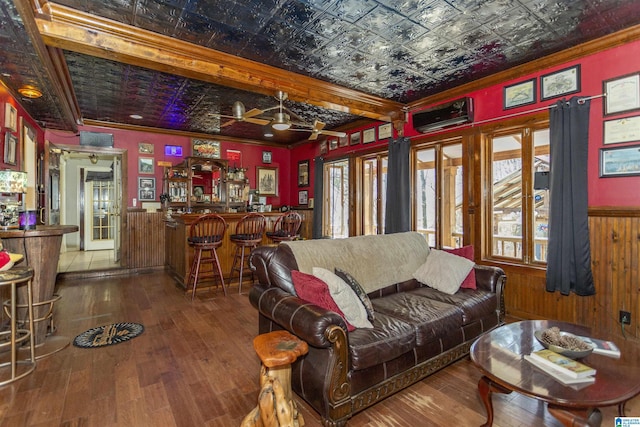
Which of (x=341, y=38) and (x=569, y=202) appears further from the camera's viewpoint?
(x=569, y=202)

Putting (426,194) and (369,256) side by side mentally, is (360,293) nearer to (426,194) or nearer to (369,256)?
(369,256)

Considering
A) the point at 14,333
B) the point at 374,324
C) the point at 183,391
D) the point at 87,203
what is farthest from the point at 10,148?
the point at 87,203

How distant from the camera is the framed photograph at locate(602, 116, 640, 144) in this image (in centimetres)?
288

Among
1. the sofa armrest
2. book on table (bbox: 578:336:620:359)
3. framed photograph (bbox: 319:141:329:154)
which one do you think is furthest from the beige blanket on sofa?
framed photograph (bbox: 319:141:329:154)

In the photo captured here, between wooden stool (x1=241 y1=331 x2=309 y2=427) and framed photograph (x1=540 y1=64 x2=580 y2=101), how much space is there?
3.69 meters

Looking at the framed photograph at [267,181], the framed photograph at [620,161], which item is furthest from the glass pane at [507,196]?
the framed photograph at [267,181]

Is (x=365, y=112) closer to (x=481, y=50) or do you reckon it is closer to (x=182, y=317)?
(x=481, y=50)

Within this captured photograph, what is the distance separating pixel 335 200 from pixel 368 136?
1597 mm

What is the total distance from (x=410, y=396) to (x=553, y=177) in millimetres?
2675

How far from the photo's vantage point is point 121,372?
242 cm

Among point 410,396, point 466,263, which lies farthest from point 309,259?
point 466,263

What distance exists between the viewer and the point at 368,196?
235 inches

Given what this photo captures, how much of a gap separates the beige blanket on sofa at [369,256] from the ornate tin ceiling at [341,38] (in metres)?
1.90

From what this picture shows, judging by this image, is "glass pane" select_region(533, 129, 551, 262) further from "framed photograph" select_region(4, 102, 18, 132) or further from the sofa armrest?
"framed photograph" select_region(4, 102, 18, 132)
